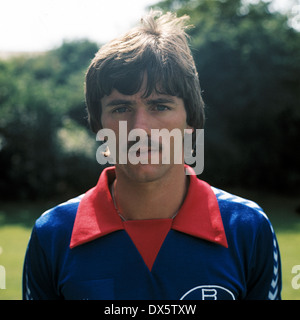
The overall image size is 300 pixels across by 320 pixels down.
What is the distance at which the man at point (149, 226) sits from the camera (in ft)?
6.97

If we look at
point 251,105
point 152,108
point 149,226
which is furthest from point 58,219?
point 251,105

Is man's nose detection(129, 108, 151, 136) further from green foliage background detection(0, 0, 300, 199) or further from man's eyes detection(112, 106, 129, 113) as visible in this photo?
green foliage background detection(0, 0, 300, 199)

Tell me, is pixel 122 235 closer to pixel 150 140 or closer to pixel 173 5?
pixel 150 140

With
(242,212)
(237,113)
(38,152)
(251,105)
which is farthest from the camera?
(237,113)

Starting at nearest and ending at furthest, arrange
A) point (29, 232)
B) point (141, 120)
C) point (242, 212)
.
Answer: point (141, 120) → point (242, 212) → point (29, 232)

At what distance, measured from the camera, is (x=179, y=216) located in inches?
89.1

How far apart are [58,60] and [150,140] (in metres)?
30.3

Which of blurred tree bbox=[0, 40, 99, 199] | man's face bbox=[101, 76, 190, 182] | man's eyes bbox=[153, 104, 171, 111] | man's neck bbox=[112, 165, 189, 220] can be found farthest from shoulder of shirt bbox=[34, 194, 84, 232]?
blurred tree bbox=[0, 40, 99, 199]

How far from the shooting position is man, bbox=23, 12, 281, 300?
212 centimetres

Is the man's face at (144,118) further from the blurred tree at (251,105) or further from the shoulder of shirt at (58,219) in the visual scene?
the blurred tree at (251,105)

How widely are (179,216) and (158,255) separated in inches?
9.2

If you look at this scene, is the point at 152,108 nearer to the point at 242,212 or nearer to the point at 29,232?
the point at 242,212

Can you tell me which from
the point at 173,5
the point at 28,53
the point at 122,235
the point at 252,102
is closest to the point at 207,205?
the point at 122,235
